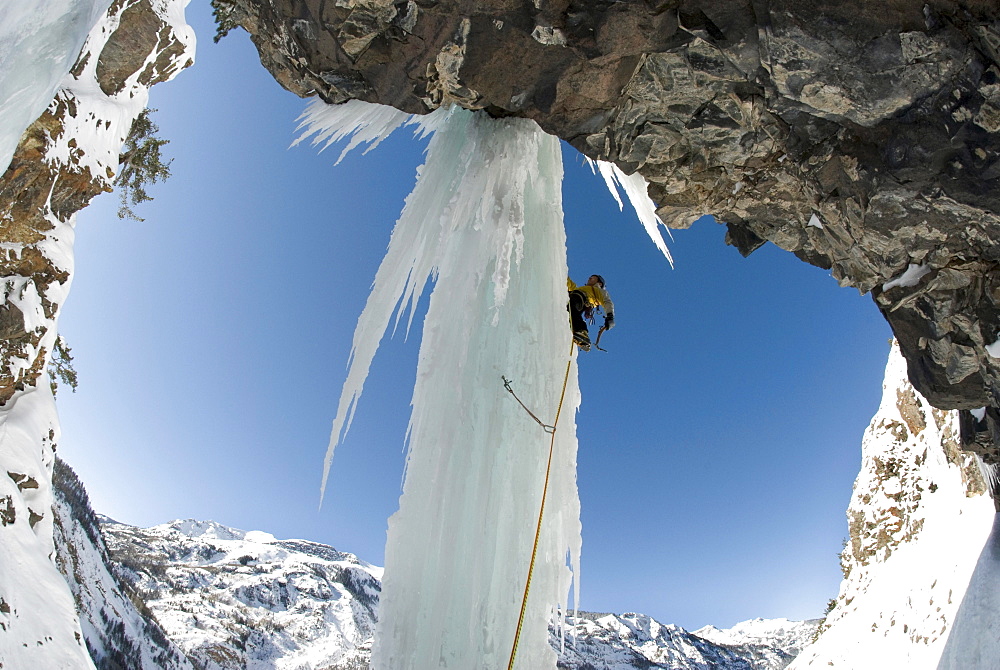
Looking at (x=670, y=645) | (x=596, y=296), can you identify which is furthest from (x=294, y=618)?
(x=596, y=296)

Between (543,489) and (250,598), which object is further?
(250,598)

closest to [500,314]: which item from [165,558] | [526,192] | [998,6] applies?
[526,192]

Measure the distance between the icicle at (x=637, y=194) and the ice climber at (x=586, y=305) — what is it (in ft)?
3.10

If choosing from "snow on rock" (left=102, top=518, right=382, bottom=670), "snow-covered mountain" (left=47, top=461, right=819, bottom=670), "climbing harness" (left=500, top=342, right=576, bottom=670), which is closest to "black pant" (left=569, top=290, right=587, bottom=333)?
"climbing harness" (left=500, top=342, right=576, bottom=670)

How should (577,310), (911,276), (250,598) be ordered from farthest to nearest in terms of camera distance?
(250,598) → (577,310) → (911,276)

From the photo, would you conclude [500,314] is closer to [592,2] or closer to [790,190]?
[592,2]

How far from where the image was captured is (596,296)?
5.77 m

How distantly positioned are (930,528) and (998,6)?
8341 millimetres

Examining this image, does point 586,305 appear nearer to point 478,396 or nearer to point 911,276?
point 478,396

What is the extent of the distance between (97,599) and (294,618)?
1322 inches

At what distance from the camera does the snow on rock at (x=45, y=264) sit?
222 inches

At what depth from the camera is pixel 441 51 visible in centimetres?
431

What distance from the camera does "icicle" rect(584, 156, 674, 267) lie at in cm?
598

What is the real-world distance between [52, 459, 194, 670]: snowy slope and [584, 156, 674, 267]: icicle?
17.9 meters
